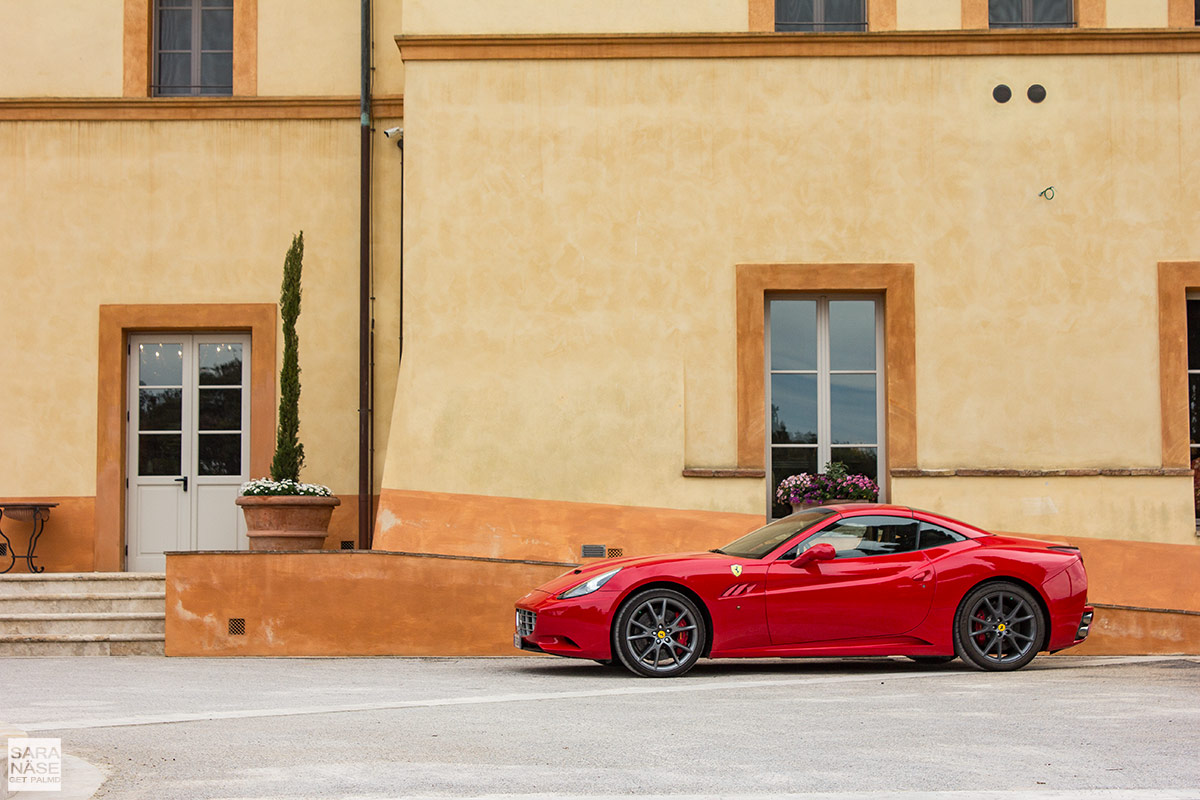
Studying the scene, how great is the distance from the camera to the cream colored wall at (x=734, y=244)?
13312 mm

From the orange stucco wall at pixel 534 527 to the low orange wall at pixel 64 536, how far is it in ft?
12.0

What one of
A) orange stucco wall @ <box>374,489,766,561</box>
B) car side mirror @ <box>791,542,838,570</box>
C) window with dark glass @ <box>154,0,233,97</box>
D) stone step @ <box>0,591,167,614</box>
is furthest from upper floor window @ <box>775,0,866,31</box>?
stone step @ <box>0,591,167,614</box>

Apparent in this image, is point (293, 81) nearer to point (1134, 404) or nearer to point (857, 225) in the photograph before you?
point (857, 225)

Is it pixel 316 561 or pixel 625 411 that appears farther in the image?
pixel 625 411

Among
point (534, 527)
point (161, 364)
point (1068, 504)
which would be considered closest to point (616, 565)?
point (534, 527)

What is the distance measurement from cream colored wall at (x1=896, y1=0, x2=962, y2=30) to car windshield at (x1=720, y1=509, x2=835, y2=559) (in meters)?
5.80

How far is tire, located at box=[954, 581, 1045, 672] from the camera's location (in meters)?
10.0

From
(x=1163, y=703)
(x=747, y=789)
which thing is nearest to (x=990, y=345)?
(x=1163, y=703)

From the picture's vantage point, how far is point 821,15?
46.0ft

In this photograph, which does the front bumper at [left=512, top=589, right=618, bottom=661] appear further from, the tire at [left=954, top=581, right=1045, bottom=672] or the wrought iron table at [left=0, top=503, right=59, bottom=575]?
the wrought iron table at [left=0, top=503, right=59, bottom=575]

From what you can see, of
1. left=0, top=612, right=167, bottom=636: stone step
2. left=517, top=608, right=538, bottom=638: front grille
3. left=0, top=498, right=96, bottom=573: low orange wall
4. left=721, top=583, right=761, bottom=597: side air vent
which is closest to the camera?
left=721, top=583, right=761, bottom=597: side air vent

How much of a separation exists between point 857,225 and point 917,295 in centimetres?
93

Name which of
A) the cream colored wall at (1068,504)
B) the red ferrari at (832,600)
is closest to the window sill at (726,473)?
the cream colored wall at (1068,504)

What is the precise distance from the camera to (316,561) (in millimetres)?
12383
